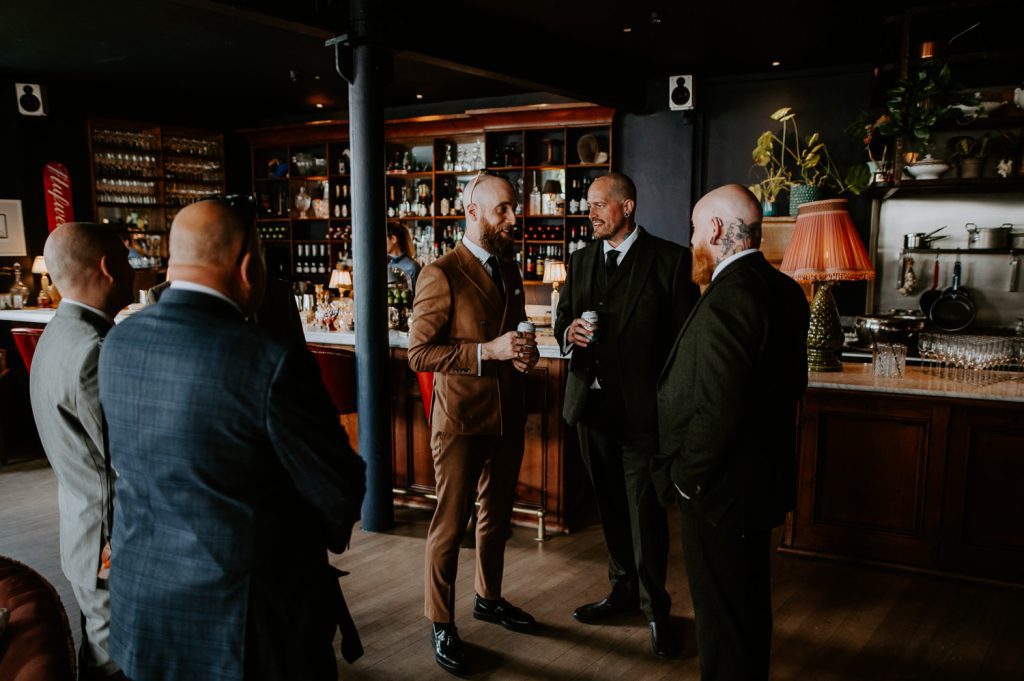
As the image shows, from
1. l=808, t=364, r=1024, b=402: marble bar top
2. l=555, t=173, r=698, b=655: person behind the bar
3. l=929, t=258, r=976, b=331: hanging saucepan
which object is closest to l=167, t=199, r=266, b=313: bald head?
l=555, t=173, r=698, b=655: person behind the bar

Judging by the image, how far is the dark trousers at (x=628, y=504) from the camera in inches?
115

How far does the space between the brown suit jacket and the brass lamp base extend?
75.4 inches

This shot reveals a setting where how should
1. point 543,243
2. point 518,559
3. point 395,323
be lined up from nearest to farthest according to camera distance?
point 518,559 < point 395,323 < point 543,243

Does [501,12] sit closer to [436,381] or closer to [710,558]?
[436,381]

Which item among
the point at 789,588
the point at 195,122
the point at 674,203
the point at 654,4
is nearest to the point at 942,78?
the point at 654,4

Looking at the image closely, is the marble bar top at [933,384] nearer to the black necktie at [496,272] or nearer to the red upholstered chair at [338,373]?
the black necktie at [496,272]

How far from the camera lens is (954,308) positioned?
6.15 metres

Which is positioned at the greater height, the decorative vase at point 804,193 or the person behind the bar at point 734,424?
the decorative vase at point 804,193

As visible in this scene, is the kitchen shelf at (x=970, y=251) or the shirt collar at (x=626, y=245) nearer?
the shirt collar at (x=626, y=245)

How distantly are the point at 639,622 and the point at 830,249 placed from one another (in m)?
1.98

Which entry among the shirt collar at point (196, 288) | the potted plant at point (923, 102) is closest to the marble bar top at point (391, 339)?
the shirt collar at point (196, 288)

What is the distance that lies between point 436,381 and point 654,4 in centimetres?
376

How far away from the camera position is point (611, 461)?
3.07m

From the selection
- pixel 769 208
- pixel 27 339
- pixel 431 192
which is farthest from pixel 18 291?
pixel 769 208
